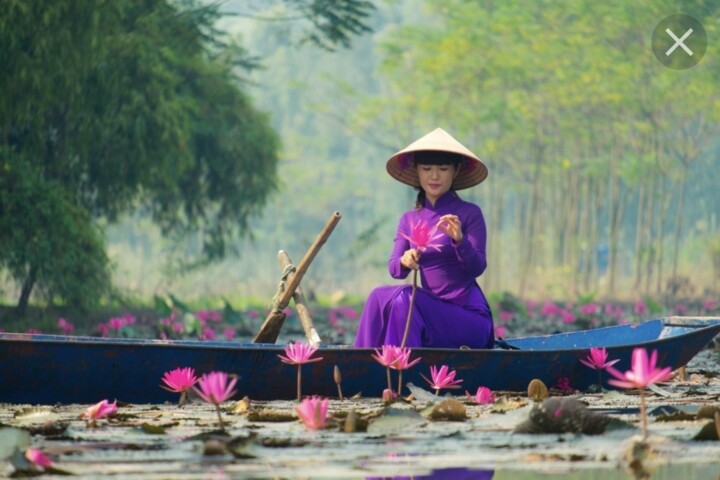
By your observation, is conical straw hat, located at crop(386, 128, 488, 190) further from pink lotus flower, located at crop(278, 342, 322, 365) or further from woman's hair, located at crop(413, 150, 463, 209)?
pink lotus flower, located at crop(278, 342, 322, 365)

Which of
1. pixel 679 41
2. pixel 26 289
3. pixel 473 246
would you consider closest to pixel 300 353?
pixel 473 246

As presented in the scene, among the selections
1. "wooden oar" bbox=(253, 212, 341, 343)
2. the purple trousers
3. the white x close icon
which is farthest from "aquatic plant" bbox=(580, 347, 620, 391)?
the white x close icon

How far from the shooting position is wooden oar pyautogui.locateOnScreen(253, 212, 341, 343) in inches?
299

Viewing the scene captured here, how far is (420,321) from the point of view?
738 centimetres

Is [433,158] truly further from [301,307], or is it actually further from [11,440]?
[11,440]

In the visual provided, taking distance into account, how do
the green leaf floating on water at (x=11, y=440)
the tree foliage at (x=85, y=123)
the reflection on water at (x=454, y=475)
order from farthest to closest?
1. the tree foliage at (x=85, y=123)
2. the green leaf floating on water at (x=11, y=440)
3. the reflection on water at (x=454, y=475)

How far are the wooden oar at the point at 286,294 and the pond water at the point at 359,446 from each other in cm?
177

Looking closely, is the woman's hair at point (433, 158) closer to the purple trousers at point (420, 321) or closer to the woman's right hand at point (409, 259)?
the purple trousers at point (420, 321)

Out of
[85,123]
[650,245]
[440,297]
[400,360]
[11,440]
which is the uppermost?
[85,123]

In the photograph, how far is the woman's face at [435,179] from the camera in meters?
7.57

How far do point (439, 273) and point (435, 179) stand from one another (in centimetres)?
49

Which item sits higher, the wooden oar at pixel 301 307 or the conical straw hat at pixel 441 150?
the conical straw hat at pixel 441 150

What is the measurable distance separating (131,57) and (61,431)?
11091 mm

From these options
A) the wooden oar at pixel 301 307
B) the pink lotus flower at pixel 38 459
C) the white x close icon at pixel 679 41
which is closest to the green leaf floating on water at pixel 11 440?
the pink lotus flower at pixel 38 459
